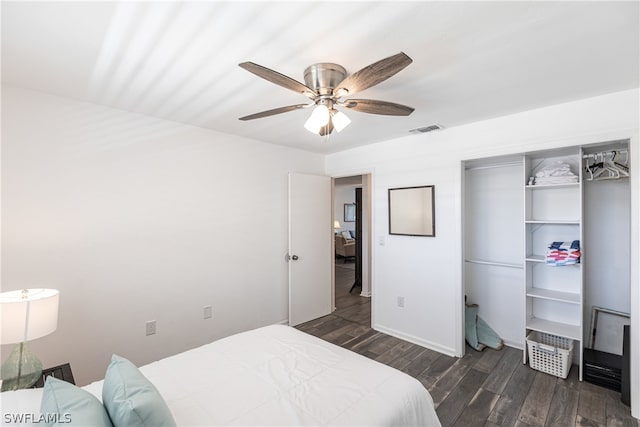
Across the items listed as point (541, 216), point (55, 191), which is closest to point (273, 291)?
point (55, 191)

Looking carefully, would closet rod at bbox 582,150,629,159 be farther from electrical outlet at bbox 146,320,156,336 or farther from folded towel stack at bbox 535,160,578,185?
electrical outlet at bbox 146,320,156,336

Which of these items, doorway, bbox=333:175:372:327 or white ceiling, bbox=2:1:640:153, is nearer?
white ceiling, bbox=2:1:640:153

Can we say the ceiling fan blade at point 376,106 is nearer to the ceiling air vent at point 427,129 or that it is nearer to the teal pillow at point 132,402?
the ceiling air vent at point 427,129

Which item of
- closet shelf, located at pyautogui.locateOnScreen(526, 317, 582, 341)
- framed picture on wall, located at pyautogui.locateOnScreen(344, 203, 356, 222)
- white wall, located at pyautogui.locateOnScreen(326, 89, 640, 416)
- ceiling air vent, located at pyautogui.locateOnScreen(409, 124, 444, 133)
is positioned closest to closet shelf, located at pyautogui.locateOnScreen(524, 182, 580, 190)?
white wall, located at pyautogui.locateOnScreen(326, 89, 640, 416)

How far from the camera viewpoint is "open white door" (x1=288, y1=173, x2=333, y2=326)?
3.90 metres

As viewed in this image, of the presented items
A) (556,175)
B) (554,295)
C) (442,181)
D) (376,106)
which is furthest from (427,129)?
(554,295)

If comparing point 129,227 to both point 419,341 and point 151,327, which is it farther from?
point 419,341

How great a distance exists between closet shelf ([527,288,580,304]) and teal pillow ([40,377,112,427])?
336cm

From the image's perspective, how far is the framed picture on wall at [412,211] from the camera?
3307 mm

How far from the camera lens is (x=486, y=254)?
11.5 ft

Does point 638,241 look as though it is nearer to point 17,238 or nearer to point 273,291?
point 273,291

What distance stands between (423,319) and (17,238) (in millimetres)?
3737

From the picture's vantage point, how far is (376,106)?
6.12 ft

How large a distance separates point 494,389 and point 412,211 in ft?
6.02
